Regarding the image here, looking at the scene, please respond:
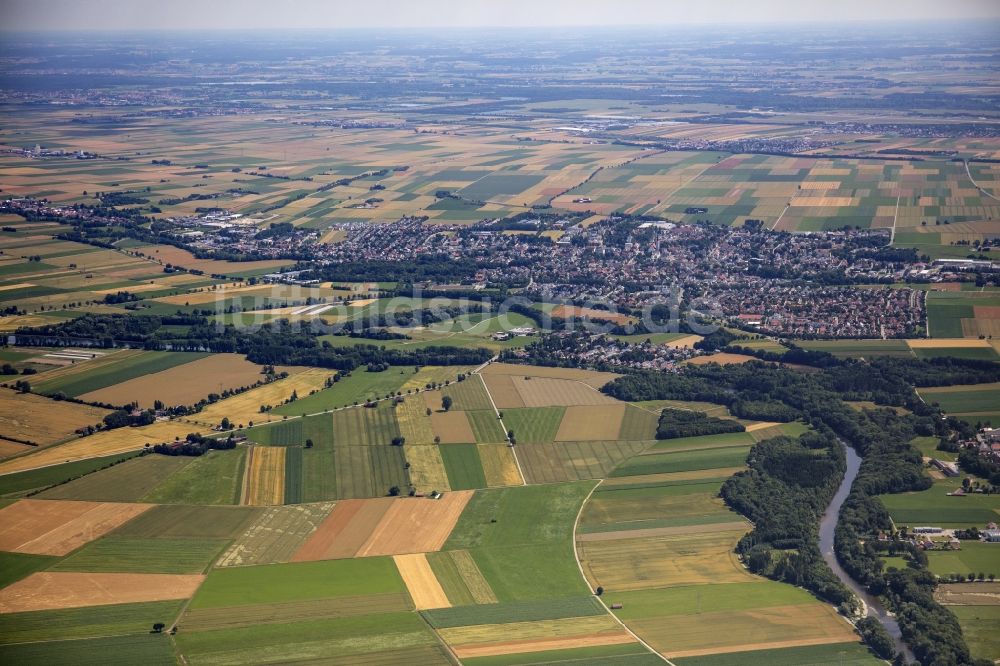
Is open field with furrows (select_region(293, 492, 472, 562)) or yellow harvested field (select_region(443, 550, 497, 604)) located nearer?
yellow harvested field (select_region(443, 550, 497, 604))

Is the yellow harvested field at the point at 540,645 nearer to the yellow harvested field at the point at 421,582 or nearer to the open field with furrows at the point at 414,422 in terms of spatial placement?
the yellow harvested field at the point at 421,582

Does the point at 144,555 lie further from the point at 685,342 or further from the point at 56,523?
the point at 685,342

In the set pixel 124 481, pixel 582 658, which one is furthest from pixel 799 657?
pixel 124 481

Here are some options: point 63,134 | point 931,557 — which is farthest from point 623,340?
point 63,134

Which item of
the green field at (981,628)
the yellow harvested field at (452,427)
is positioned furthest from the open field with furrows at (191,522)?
the green field at (981,628)

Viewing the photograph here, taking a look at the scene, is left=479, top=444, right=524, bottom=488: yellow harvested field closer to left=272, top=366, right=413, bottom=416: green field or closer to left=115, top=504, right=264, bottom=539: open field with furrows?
left=272, top=366, right=413, bottom=416: green field

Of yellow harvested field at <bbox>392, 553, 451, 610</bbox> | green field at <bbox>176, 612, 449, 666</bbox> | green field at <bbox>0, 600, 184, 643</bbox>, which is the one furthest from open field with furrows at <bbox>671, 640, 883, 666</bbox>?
green field at <bbox>0, 600, 184, 643</bbox>
